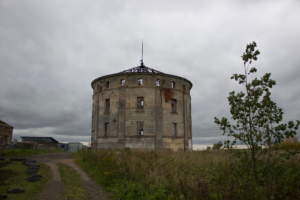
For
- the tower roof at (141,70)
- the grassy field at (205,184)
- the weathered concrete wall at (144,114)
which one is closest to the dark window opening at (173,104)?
the weathered concrete wall at (144,114)

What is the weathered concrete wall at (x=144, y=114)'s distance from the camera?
25.3m

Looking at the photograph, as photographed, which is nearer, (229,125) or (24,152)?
(229,125)

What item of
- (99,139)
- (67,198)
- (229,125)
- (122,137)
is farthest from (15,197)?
(99,139)

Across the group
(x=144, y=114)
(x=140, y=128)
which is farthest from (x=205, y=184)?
(x=140, y=128)

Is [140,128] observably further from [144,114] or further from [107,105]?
[107,105]

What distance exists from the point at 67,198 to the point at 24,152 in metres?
21.3

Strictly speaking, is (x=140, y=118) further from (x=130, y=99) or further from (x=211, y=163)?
(x=211, y=163)

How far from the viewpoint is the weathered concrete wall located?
25328 millimetres

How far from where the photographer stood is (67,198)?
7.45 m

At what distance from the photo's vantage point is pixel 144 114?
25.8 m

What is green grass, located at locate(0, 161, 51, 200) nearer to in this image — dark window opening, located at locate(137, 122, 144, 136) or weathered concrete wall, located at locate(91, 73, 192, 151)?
weathered concrete wall, located at locate(91, 73, 192, 151)

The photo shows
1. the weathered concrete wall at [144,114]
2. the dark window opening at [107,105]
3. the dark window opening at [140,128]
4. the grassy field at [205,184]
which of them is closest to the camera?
the grassy field at [205,184]

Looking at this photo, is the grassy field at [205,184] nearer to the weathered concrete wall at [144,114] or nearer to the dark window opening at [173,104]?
the weathered concrete wall at [144,114]

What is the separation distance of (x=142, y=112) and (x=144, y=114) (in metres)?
0.34
